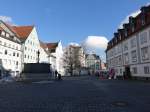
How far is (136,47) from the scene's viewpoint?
48938 mm

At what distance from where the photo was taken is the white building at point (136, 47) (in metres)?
43.5

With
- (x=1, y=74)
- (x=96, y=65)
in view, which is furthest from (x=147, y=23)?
(x=96, y=65)

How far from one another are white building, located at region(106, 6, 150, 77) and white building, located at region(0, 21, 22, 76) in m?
29.3

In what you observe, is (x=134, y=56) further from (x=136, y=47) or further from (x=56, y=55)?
(x=56, y=55)

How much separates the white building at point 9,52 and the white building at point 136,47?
2934 cm

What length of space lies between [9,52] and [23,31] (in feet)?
52.0

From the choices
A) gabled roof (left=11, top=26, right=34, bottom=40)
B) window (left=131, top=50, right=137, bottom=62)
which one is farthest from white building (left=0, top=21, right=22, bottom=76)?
window (left=131, top=50, right=137, bottom=62)

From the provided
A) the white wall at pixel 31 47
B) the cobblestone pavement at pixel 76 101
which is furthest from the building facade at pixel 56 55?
the cobblestone pavement at pixel 76 101

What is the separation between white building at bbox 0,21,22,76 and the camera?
6042 centimetres

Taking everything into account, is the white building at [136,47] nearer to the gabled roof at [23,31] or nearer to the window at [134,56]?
the window at [134,56]

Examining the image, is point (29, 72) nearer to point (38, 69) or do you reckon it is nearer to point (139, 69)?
point (38, 69)

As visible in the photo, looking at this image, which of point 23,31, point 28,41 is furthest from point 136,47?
point 23,31

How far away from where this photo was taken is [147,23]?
42.2 m

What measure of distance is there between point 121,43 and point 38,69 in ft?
75.4
